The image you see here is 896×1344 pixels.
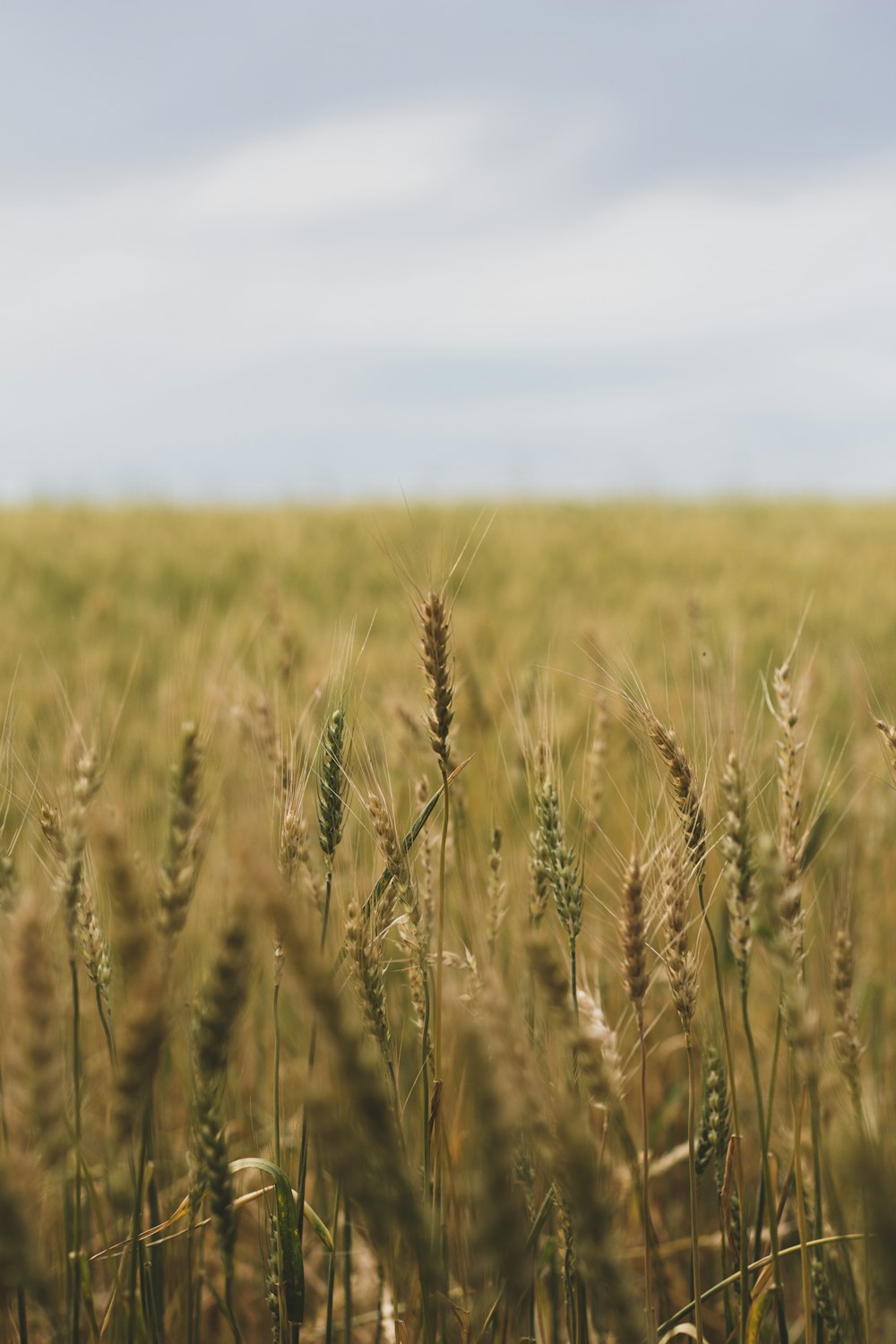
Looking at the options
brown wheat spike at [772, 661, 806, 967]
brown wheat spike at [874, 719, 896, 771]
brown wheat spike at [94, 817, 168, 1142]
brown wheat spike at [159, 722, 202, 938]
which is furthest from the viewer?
brown wheat spike at [874, 719, 896, 771]

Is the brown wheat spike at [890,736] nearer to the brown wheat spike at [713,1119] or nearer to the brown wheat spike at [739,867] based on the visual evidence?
the brown wheat spike at [739,867]

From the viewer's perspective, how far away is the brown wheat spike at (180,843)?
2.31 ft

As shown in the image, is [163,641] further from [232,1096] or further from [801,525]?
[801,525]

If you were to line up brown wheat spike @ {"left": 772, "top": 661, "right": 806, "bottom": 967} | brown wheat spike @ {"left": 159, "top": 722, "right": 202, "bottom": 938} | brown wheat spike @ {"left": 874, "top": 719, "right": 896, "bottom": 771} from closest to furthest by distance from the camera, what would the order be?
1. brown wheat spike @ {"left": 159, "top": 722, "right": 202, "bottom": 938}
2. brown wheat spike @ {"left": 772, "top": 661, "right": 806, "bottom": 967}
3. brown wheat spike @ {"left": 874, "top": 719, "right": 896, "bottom": 771}

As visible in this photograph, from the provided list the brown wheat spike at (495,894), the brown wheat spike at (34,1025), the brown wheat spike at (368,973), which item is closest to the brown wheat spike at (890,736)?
the brown wheat spike at (495,894)

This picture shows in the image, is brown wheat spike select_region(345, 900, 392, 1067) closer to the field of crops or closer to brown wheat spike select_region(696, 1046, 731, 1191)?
the field of crops

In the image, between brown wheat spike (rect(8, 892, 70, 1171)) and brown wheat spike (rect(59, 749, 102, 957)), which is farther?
brown wheat spike (rect(59, 749, 102, 957))

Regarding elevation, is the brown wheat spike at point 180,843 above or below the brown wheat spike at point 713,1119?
above

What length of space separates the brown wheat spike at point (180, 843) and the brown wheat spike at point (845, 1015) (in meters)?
0.63

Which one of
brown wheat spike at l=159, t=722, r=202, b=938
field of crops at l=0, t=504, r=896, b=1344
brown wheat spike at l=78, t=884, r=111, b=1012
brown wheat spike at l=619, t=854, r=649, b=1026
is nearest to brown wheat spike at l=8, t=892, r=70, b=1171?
field of crops at l=0, t=504, r=896, b=1344

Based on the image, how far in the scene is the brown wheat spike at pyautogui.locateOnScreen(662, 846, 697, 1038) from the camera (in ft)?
2.75

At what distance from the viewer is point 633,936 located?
2.77 feet

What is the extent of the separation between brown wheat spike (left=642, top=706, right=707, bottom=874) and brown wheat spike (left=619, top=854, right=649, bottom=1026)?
0.07 metres

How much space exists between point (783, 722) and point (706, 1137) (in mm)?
448
